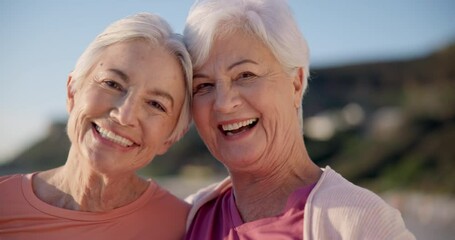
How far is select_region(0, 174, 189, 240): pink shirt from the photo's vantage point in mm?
2518

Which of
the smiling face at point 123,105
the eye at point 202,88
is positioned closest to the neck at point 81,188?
the smiling face at point 123,105

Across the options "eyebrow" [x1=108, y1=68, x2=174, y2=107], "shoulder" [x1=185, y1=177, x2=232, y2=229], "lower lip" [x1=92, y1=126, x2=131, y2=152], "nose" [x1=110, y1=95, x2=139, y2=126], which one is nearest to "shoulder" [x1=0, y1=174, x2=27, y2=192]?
"lower lip" [x1=92, y1=126, x2=131, y2=152]

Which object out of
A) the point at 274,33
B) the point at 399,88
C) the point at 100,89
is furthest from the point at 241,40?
the point at 399,88

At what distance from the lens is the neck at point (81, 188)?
2637 mm

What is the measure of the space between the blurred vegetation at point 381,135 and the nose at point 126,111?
9287 mm

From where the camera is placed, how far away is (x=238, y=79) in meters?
2.58

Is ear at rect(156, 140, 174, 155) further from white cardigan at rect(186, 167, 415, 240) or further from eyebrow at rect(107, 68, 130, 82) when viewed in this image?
white cardigan at rect(186, 167, 415, 240)

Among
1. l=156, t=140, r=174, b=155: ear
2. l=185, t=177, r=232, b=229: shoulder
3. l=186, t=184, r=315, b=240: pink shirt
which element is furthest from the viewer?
l=185, t=177, r=232, b=229: shoulder

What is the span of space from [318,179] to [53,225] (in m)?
1.27

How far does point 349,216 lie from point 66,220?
1.30 metres

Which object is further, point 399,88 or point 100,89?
point 399,88

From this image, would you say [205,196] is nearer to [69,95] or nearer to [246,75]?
[246,75]

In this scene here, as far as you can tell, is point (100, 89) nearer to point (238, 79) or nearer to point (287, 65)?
point (238, 79)

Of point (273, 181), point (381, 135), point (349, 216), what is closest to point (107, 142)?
point (273, 181)
